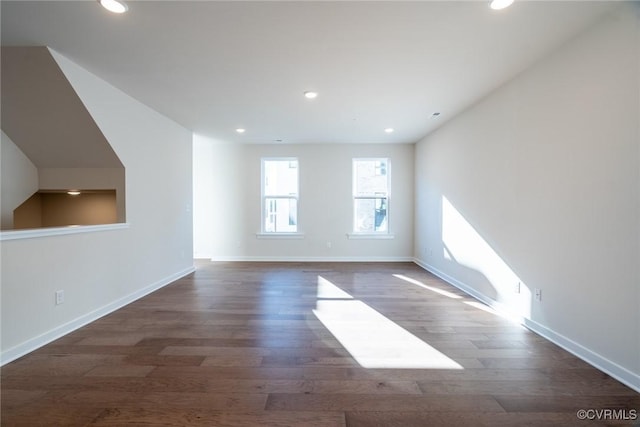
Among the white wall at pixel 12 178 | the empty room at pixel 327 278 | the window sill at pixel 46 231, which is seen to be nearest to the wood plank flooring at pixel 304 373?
the empty room at pixel 327 278

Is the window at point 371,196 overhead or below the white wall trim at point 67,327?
overhead

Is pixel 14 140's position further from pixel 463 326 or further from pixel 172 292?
pixel 463 326

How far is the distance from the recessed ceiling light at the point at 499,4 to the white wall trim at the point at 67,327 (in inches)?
166

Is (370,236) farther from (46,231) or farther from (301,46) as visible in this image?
(46,231)

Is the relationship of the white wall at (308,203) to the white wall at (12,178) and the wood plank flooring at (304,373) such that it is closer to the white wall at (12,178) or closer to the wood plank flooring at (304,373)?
the wood plank flooring at (304,373)

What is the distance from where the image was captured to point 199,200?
5.83 metres

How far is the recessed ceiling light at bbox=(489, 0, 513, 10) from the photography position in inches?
66.5

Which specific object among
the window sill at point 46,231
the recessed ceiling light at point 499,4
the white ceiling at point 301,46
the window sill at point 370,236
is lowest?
the window sill at point 370,236

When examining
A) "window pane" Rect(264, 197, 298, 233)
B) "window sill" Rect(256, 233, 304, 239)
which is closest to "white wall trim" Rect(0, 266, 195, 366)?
"window sill" Rect(256, 233, 304, 239)

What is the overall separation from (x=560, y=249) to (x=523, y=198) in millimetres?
600

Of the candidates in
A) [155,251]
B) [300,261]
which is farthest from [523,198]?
[155,251]

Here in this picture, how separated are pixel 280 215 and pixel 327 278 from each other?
211 centimetres

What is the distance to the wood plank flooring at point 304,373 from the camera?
4.82ft

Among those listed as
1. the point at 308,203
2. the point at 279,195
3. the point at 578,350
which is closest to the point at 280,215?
the point at 279,195
